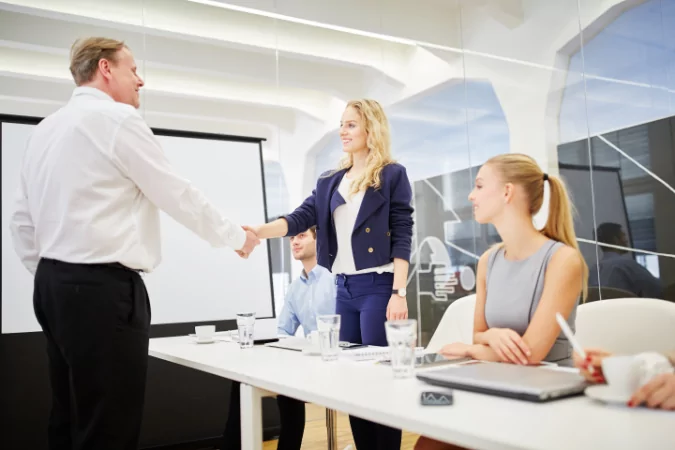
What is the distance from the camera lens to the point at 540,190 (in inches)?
68.5

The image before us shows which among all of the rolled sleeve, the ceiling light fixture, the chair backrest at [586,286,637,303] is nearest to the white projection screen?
the ceiling light fixture

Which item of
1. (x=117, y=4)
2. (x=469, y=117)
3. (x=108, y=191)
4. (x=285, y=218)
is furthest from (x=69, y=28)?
(x=469, y=117)

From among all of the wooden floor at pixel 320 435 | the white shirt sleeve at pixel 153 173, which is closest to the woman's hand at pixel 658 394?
the white shirt sleeve at pixel 153 173

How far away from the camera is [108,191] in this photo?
1624mm

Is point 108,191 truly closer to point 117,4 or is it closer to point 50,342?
point 50,342

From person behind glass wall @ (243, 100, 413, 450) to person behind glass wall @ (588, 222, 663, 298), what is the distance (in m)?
1.90

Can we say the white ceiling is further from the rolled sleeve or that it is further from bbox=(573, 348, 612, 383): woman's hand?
bbox=(573, 348, 612, 383): woman's hand

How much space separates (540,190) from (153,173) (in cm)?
110

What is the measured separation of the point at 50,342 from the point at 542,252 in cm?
134

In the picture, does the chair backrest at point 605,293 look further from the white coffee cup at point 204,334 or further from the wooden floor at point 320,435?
the white coffee cup at point 204,334

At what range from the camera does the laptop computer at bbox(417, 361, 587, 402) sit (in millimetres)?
915

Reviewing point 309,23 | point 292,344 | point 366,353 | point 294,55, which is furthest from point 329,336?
point 309,23

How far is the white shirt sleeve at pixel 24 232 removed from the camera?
176 cm

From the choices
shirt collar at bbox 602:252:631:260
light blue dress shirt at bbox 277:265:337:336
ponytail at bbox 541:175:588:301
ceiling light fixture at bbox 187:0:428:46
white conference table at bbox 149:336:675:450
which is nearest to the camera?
white conference table at bbox 149:336:675:450
